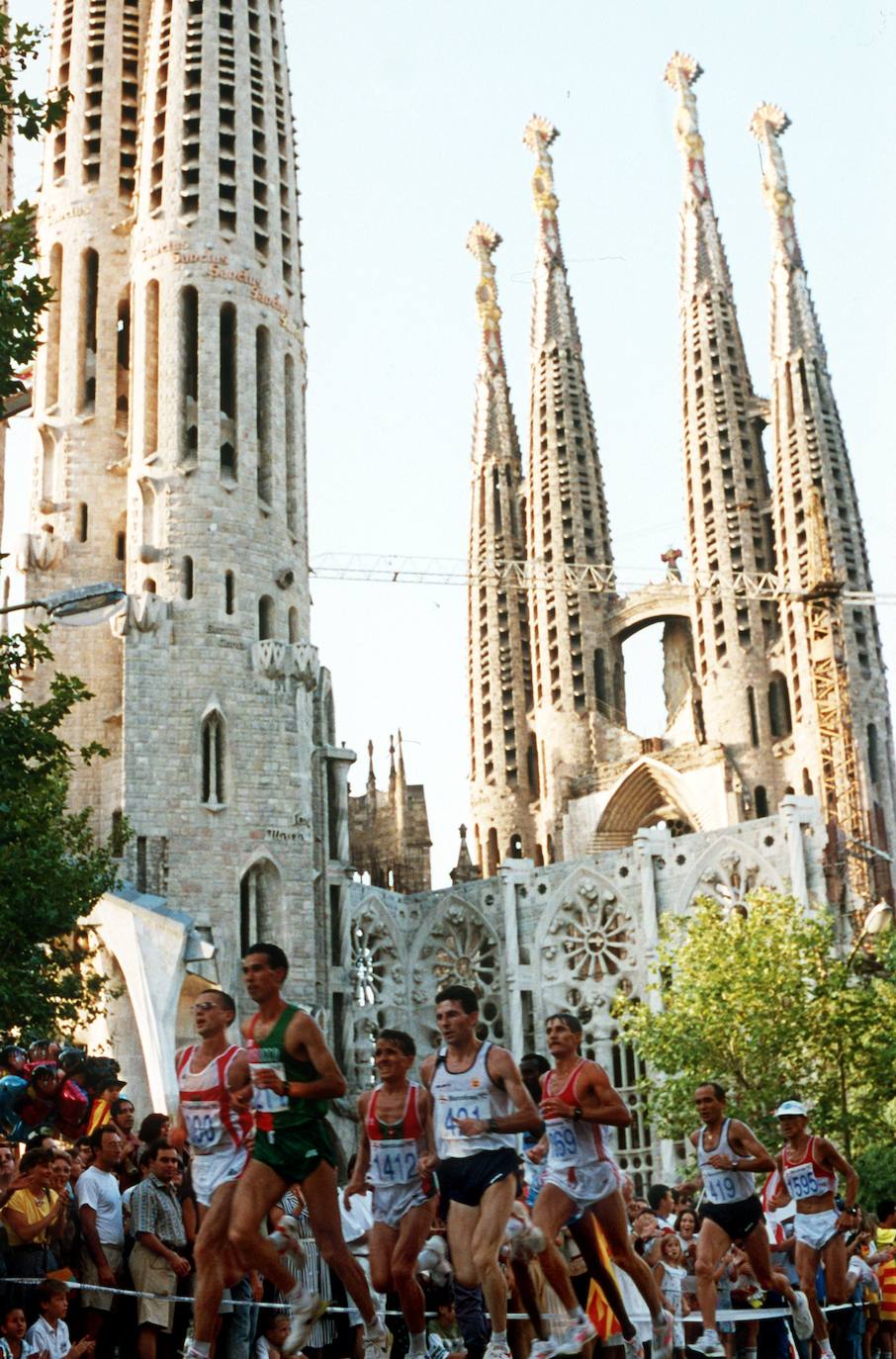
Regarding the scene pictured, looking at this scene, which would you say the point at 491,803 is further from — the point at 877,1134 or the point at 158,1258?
the point at 158,1258

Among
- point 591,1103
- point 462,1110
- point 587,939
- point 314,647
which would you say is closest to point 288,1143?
point 462,1110

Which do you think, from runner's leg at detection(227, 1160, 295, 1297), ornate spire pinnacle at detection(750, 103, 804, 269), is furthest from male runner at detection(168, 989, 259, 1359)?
ornate spire pinnacle at detection(750, 103, 804, 269)

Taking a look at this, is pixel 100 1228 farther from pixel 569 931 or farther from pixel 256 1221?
pixel 569 931

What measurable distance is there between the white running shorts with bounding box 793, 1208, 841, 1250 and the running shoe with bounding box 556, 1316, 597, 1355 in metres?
3.65

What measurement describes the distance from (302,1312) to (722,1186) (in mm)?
3902

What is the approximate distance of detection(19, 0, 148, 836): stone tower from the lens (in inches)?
1725

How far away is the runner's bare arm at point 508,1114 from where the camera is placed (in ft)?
32.9

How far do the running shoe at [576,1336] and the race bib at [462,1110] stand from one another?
44.6 inches

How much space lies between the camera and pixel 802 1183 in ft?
43.9

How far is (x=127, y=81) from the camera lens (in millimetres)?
49750

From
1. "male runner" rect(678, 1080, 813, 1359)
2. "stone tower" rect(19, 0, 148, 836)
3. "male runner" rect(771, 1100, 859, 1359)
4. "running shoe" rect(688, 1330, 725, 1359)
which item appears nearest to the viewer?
"running shoe" rect(688, 1330, 725, 1359)

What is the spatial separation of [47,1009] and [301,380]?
2473 cm

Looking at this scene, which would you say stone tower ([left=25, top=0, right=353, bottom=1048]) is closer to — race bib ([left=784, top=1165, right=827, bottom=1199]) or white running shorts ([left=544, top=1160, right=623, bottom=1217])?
race bib ([left=784, top=1165, right=827, bottom=1199])

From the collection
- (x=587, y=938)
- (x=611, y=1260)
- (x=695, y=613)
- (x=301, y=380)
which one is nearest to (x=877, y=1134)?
(x=587, y=938)
